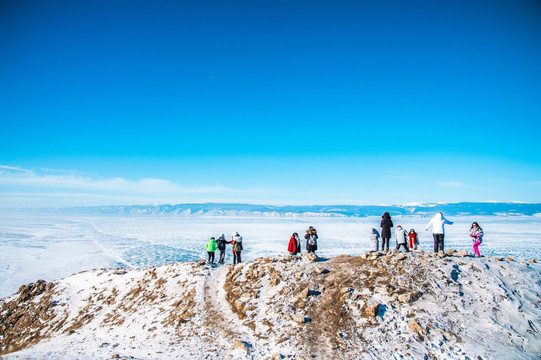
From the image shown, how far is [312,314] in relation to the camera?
34.1ft

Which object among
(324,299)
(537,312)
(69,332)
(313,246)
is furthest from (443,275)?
(69,332)

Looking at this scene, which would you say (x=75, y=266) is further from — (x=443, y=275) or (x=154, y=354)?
(x=443, y=275)

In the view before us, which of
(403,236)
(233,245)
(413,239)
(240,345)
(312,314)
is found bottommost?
(240,345)

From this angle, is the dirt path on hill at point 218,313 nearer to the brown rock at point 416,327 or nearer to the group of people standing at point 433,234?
the brown rock at point 416,327

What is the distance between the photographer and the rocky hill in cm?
888

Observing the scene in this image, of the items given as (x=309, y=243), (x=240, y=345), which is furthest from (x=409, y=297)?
(x=309, y=243)

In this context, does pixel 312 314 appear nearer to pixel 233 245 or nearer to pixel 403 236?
pixel 403 236

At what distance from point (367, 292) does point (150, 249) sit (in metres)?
36.4

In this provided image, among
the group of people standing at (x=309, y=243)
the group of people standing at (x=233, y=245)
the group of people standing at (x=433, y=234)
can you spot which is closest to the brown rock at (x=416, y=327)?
A: the group of people standing at (x=433, y=234)

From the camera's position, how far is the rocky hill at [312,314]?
349 inches

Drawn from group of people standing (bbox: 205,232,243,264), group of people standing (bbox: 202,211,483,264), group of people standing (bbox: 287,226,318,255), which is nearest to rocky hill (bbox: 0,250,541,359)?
group of people standing (bbox: 287,226,318,255)

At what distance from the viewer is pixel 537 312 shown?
980 cm

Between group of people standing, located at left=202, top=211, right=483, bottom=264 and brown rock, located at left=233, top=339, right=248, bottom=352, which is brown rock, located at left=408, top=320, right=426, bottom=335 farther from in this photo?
group of people standing, located at left=202, top=211, right=483, bottom=264

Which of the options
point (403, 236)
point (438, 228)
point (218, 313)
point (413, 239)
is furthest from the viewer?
point (413, 239)
